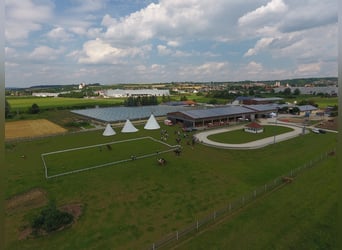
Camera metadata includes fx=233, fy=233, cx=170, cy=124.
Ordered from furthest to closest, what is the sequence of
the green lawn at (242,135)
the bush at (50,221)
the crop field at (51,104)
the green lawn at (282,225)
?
the crop field at (51,104), the green lawn at (242,135), the bush at (50,221), the green lawn at (282,225)

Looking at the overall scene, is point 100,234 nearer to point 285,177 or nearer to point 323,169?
point 285,177

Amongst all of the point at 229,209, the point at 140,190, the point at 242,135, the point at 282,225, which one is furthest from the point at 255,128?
the point at 282,225

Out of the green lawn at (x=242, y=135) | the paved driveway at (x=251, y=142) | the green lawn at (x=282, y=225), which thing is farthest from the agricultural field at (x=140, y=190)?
the green lawn at (x=242, y=135)

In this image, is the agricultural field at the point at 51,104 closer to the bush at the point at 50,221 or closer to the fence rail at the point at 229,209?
the bush at the point at 50,221

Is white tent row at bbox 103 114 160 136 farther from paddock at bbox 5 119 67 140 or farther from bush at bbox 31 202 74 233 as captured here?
bush at bbox 31 202 74 233

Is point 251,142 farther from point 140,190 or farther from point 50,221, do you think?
point 50,221
